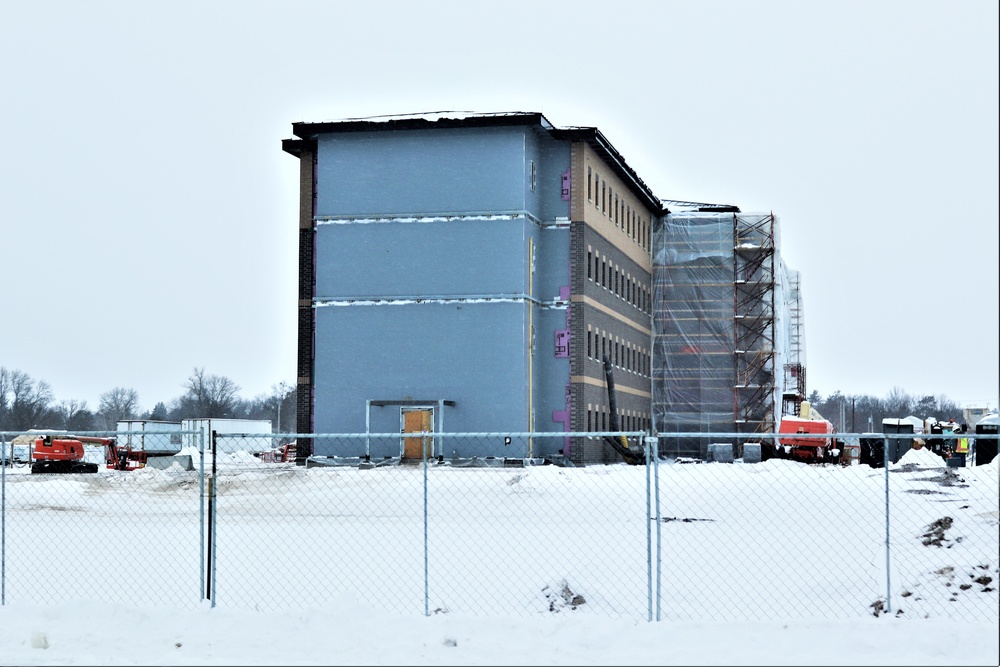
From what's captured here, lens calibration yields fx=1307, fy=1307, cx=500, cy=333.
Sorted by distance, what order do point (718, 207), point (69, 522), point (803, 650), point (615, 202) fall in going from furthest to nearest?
point (718, 207) → point (615, 202) → point (69, 522) → point (803, 650)

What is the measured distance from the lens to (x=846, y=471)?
3997 centimetres

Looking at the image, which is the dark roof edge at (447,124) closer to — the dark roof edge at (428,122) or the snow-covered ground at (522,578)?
the dark roof edge at (428,122)

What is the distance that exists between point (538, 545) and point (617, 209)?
46181mm

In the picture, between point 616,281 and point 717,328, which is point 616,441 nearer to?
point 616,281

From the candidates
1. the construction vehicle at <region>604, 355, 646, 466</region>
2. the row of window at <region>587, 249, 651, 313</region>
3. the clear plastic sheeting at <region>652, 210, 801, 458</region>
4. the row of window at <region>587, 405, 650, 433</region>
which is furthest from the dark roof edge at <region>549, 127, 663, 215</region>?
the row of window at <region>587, 405, 650, 433</region>

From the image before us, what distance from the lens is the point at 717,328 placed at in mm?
75000

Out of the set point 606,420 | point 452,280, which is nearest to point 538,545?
point 452,280

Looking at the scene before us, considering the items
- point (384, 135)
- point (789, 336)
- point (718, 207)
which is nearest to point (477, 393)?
point (384, 135)

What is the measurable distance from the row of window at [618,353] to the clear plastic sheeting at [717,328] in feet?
8.17

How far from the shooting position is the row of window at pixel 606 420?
6025cm

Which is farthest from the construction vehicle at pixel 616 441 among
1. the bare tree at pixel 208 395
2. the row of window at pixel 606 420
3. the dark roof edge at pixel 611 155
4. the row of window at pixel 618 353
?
the bare tree at pixel 208 395

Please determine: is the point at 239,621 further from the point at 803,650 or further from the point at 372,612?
the point at 803,650

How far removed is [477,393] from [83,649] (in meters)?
42.9

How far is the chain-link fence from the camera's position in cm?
1574
